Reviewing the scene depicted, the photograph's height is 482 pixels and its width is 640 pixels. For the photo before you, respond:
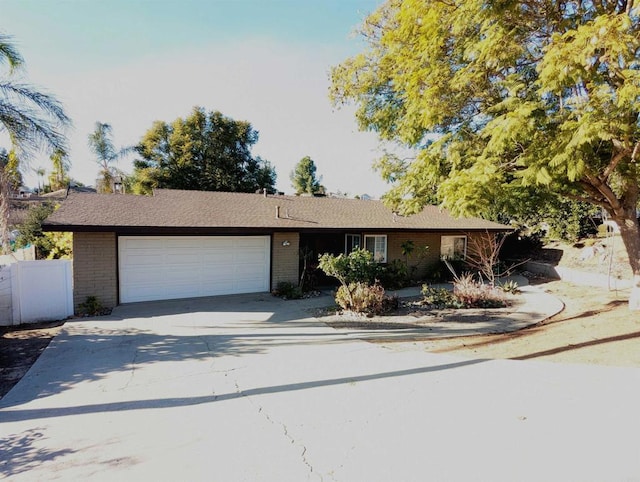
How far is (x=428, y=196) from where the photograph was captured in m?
10.2

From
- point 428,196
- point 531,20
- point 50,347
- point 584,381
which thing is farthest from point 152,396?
point 531,20

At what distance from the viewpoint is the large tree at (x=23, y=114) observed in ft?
27.1

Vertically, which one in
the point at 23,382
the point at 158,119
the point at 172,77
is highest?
the point at 158,119

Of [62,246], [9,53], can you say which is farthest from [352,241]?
[9,53]

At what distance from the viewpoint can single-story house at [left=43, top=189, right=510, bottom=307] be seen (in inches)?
370

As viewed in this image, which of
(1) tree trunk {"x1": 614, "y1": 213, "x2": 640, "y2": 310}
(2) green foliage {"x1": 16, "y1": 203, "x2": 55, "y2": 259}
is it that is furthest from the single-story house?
(2) green foliage {"x1": 16, "y1": 203, "x2": 55, "y2": 259}

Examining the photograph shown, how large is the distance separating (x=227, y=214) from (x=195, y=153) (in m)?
17.9

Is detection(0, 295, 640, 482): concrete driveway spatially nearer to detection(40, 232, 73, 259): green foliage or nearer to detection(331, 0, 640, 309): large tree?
detection(331, 0, 640, 309): large tree

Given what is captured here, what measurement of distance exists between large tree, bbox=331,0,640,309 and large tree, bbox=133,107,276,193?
766 inches

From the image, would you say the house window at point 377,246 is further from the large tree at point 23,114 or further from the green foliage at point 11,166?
the green foliage at point 11,166

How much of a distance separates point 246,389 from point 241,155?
26393 mm

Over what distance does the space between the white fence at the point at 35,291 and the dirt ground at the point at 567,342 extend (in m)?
7.87

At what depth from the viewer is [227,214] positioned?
11.8 m

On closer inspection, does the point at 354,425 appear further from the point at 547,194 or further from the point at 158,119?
the point at 158,119
